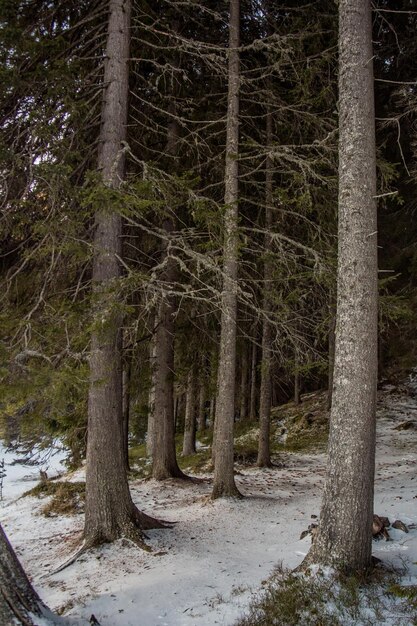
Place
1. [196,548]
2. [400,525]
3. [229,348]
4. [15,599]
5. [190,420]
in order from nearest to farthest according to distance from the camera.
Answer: [15,599] < [400,525] < [196,548] < [229,348] < [190,420]

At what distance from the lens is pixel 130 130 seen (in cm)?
1007

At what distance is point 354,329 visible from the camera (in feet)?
17.4

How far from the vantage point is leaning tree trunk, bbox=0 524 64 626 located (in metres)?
3.96

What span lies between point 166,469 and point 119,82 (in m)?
9.14

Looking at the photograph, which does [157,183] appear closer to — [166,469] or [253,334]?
[166,469]

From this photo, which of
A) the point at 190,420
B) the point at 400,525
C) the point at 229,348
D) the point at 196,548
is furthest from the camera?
the point at 190,420

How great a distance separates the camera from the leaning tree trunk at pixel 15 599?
3.96 m

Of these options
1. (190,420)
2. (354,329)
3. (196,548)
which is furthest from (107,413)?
(190,420)

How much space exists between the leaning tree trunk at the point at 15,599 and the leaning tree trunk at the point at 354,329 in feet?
9.57

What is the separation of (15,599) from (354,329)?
4317 mm

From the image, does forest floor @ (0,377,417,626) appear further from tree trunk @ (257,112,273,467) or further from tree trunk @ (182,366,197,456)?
tree trunk @ (182,366,197,456)

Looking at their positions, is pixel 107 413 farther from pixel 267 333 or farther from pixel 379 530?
pixel 267 333

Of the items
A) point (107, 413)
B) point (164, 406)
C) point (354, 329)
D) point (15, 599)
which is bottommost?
point (15, 599)

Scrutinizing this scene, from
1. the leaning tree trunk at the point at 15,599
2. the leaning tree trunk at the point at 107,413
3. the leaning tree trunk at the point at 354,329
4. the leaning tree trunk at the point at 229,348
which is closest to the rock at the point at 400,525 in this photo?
the leaning tree trunk at the point at 354,329
